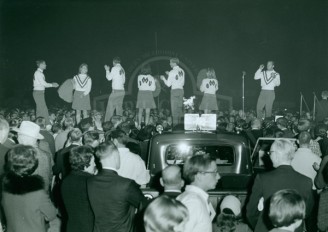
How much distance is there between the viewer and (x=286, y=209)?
342 cm

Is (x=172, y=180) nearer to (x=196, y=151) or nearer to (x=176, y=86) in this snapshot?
(x=196, y=151)

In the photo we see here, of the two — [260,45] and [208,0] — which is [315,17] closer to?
[260,45]

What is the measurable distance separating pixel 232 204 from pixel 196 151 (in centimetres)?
176

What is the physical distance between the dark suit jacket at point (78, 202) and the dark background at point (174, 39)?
1859 cm

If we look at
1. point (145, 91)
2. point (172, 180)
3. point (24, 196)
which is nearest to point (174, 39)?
point (145, 91)

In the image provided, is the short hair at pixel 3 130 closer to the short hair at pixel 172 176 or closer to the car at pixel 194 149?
the car at pixel 194 149

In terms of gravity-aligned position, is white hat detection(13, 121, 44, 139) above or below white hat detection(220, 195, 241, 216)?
above

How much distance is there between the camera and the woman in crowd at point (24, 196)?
448cm

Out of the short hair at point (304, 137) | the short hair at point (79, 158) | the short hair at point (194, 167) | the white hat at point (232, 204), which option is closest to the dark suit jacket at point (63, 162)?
the short hair at point (79, 158)

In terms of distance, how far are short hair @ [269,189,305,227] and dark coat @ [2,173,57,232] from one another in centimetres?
226

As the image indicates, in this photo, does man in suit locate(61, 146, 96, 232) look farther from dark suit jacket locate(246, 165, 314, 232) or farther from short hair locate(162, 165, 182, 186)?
dark suit jacket locate(246, 165, 314, 232)

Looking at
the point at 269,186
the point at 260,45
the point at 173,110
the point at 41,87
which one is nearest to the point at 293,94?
the point at 260,45

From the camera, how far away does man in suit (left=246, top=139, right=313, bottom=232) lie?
15.2 ft

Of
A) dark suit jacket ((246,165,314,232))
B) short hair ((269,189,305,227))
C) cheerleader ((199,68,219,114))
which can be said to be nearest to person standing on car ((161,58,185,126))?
cheerleader ((199,68,219,114))
